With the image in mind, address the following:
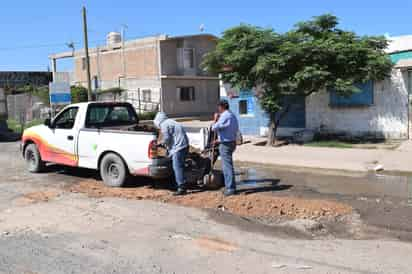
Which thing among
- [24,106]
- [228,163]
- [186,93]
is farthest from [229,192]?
[24,106]

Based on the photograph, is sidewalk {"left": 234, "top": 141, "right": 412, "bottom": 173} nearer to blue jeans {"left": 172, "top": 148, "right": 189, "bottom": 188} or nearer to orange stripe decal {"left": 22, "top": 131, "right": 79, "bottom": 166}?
blue jeans {"left": 172, "top": 148, "right": 189, "bottom": 188}

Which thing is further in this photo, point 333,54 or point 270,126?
point 270,126

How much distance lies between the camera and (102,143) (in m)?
9.33

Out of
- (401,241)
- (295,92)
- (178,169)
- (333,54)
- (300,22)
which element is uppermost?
(300,22)

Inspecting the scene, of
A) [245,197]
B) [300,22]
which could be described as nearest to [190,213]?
[245,197]

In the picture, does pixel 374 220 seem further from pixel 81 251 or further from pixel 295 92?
pixel 295 92

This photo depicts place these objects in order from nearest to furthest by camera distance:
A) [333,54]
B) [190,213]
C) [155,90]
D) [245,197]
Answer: [190,213], [245,197], [333,54], [155,90]

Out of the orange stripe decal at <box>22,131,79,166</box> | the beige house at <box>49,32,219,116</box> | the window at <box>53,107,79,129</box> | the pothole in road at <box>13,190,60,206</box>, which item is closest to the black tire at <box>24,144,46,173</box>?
the orange stripe decal at <box>22,131,79,166</box>

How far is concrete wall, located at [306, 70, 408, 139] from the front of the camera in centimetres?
1505

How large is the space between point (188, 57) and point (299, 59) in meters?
22.8

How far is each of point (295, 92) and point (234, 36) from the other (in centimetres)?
272

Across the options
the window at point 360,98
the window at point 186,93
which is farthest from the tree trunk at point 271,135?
the window at point 186,93

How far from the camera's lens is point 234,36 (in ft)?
48.5

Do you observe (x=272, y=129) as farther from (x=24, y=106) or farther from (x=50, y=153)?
(x=24, y=106)
